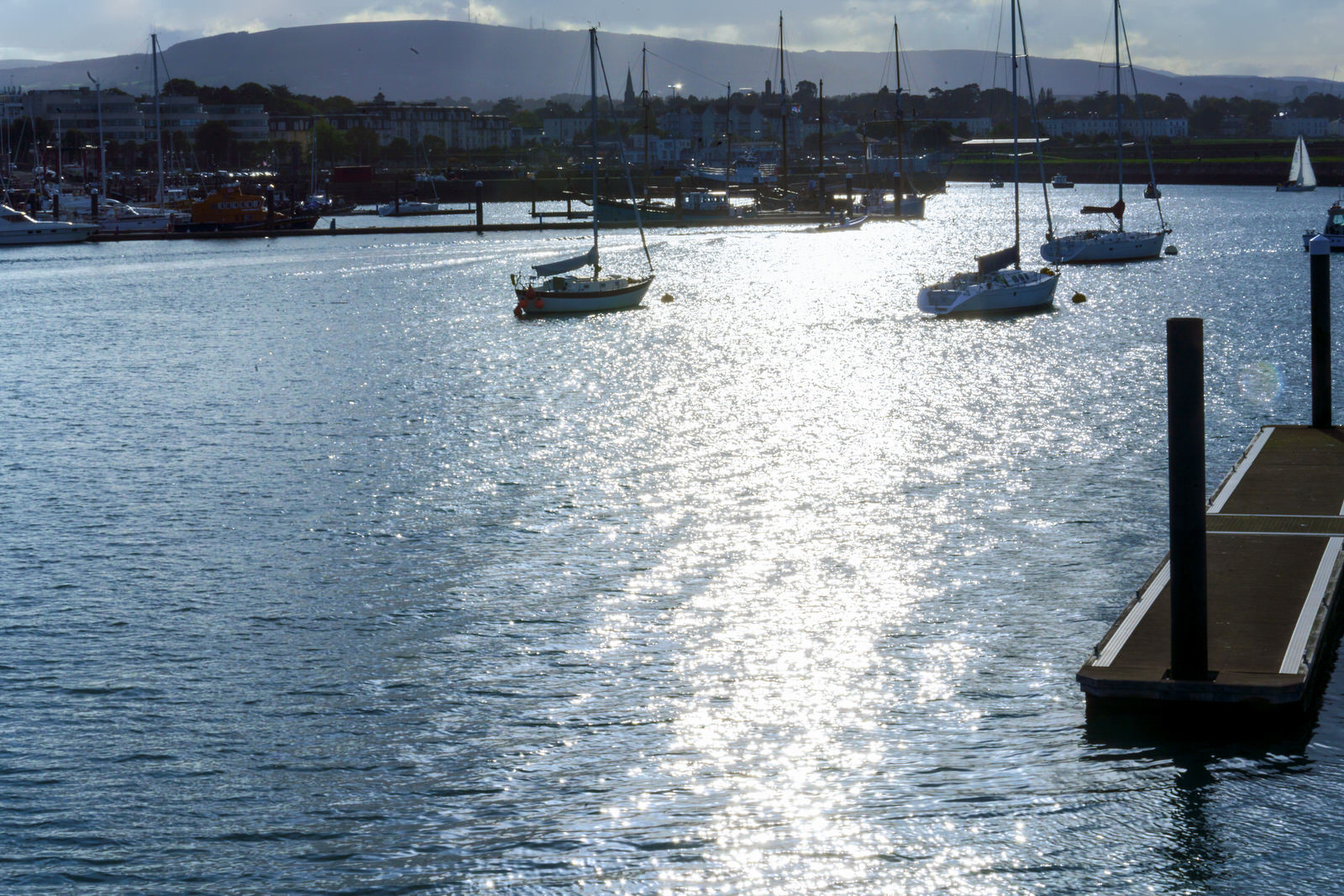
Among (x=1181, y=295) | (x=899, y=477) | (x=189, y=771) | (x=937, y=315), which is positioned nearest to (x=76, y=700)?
(x=189, y=771)

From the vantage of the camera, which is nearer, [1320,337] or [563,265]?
[1320,337]

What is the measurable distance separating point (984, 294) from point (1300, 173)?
5124 inches

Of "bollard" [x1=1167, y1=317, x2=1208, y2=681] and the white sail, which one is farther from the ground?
the white sail

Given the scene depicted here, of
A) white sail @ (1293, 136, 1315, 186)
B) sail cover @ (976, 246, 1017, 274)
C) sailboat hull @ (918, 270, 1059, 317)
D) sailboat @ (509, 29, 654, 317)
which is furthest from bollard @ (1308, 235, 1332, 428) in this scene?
white sail @ (1293, 136, 1315, 186)

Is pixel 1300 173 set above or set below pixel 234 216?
above

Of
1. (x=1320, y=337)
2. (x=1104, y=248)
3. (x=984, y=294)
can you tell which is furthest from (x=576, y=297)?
(x=1320, y=337)

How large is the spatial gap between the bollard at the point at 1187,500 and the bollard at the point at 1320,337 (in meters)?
14.0

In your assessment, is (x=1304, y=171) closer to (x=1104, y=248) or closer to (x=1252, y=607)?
(x=1104, y=248)

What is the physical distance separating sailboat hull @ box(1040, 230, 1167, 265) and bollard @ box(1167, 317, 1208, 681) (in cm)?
6606

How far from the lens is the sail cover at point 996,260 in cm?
Answer: 5928

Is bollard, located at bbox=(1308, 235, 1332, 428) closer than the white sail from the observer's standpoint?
Yes

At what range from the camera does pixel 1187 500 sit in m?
13.6

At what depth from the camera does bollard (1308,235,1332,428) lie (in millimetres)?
26047

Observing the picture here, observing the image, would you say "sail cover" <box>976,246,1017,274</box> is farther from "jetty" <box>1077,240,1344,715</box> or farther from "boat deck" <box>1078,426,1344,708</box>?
"jetty" <box>1077,240,1344,715</box>
